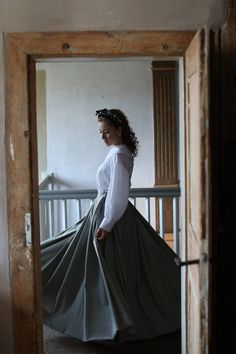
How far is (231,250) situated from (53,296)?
1.52 meters

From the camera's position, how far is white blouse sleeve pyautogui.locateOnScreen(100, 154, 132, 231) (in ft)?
10.9

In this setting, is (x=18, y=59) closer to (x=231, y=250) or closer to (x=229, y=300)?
(x=231, y=250)

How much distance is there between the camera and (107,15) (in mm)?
2268

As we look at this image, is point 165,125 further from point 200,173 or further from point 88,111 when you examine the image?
point 200,173

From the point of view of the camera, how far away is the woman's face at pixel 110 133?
11.5 ft

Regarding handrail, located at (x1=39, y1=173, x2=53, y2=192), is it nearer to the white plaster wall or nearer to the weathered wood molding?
the white plaster wall

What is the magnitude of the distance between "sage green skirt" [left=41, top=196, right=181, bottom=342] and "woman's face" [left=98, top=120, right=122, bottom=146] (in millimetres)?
400

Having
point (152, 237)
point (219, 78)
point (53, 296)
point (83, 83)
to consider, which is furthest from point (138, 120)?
point (219, 78)

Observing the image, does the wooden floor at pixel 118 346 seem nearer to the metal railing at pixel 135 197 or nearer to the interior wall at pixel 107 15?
the metal railing at pixel 135 197

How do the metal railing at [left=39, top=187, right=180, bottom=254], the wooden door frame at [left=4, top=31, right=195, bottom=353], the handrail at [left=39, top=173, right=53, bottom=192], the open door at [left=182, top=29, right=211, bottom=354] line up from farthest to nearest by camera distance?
1. the handrail at [left=39, top=173, right=53, bottom=192]
2. the metal railing at [left=39, top=187, right=180, bottom=254]
3. the wooden door frame at [left=4, top=31, right=195, bottom=353]
4. the open door at [left=182, top=29, right=211, bottom=354]

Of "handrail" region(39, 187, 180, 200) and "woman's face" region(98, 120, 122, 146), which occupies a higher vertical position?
"woman's face" region(98, 120, 122, 146)

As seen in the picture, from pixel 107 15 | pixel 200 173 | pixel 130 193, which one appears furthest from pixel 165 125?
pixel 200 173

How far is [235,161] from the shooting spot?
7.64 ft

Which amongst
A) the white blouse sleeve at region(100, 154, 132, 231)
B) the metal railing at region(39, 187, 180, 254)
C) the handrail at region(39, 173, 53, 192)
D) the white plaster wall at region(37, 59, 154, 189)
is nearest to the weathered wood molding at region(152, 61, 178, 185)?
the white plaster wall at region(37, 59, 154, 189)
